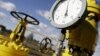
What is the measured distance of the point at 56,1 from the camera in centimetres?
421

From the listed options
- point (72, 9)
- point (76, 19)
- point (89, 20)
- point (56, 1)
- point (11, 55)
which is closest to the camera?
point (76, 19)

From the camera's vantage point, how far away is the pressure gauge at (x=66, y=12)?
3743 mm

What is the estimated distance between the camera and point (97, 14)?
4770 millimetres

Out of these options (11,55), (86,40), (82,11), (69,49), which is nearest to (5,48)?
(11,55)

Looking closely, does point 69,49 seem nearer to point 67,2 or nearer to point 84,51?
point 84,51

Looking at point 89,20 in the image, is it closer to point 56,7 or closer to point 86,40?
point 86,40

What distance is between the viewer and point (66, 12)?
3998mm

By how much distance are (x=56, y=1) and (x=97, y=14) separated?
109 centimetres

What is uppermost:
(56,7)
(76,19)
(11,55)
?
(56,7)

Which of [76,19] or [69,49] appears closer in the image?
[76,19]

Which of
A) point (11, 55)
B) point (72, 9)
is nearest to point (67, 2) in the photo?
point (72, 9)

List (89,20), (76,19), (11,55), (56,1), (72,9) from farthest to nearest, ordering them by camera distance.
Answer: (11,55) < (89,20) < (56,1) < (72,9) < (76,19)

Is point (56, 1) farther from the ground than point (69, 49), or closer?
farther from the ground

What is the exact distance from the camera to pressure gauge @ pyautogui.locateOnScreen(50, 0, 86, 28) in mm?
3743
